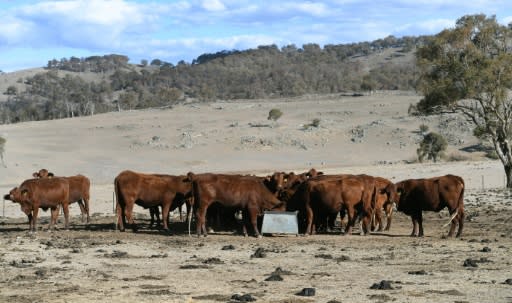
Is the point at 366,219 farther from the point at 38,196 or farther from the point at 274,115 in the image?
the point at 274,115

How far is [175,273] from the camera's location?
1475 centimetres

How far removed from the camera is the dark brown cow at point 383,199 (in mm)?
21266

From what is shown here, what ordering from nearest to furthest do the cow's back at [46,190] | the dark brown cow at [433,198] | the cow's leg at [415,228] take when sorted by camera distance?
the dark brown cow at [433,198]
the cow's leg at [415,228]
the cow's back at [46,190]

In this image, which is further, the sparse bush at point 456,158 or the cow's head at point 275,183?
the sparse bush at point 456,158

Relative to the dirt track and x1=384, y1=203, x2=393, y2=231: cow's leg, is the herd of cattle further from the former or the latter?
the dirt track

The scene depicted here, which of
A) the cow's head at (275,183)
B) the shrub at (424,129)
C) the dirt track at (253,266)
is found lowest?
the dirt track at (253,266)

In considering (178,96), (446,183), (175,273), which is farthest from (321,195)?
(178,96)

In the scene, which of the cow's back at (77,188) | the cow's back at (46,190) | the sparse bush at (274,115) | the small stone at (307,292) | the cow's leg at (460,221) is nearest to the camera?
the small stone at (307,292)

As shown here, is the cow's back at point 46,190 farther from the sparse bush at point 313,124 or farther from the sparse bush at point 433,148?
the sparse bush at point 313,124

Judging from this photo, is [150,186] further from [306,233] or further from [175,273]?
[175,273]

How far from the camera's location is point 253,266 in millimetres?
15562

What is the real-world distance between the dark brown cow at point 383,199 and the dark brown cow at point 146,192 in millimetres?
4665

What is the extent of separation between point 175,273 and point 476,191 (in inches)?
867

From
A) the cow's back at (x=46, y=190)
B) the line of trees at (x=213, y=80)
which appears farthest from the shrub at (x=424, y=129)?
the cow's back at (x=46, y=190)
